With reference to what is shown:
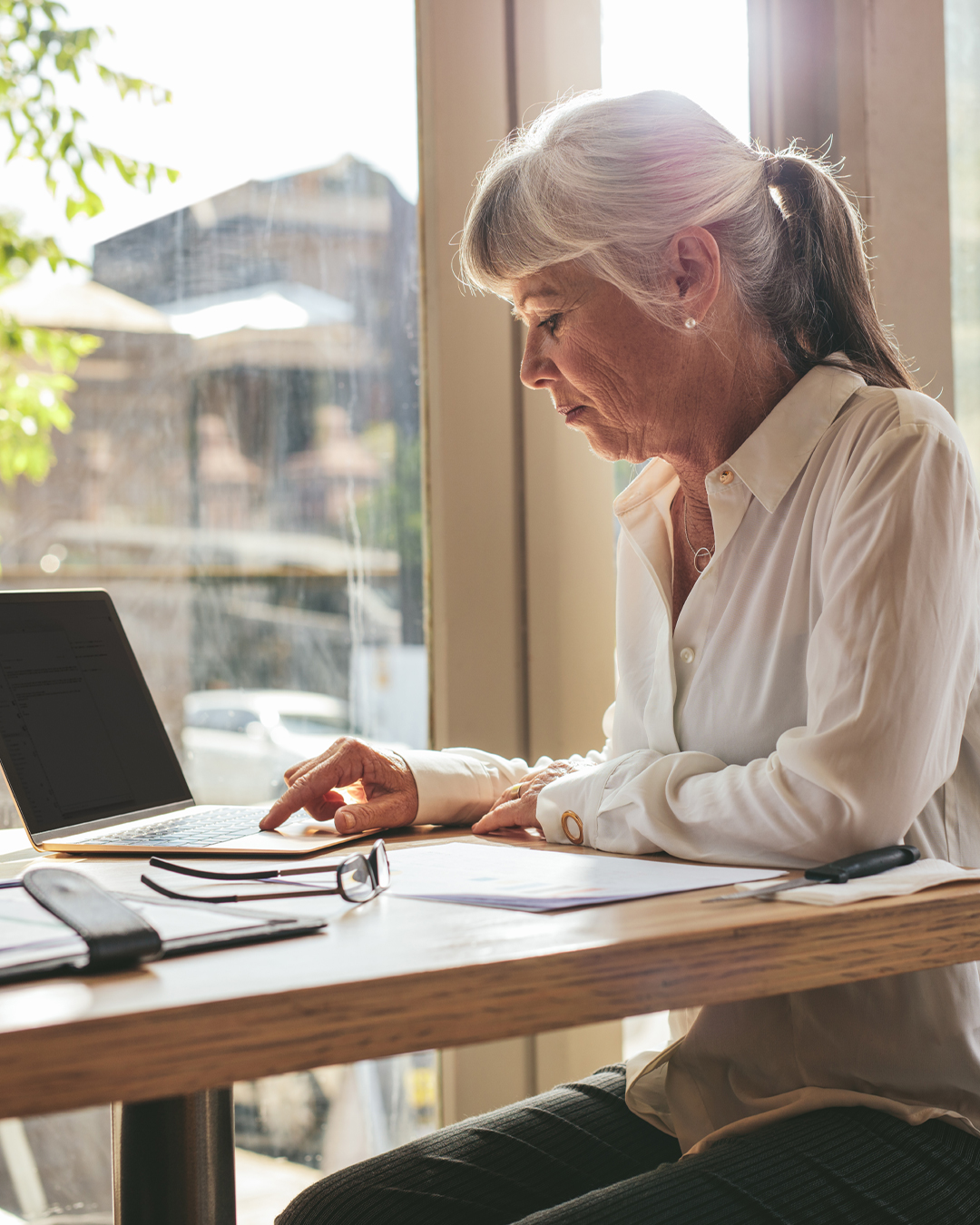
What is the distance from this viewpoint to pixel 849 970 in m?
0.63

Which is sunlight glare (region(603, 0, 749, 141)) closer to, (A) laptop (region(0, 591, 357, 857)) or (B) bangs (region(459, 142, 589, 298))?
(B) bangs (region(459, 142, 589, 298))

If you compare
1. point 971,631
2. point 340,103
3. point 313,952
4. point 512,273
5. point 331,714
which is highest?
point 340,103

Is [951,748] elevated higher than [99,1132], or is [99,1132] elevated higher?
[951,748]

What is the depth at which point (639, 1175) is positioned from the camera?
0.85 metres

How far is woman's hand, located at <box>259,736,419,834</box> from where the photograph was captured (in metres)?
1.12

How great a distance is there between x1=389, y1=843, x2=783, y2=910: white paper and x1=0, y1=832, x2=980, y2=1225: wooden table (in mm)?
20

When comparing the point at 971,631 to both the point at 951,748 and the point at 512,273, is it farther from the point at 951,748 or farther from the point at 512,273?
the point at 512,273

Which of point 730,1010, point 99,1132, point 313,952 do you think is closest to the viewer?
point 313,952

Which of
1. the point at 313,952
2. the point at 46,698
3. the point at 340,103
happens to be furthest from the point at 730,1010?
the point at 340,103

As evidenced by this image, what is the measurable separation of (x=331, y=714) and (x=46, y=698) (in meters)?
0.61

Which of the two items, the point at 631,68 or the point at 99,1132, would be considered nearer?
the point at 99,1132

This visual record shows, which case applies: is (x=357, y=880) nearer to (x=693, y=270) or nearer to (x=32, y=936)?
(x=32, y=936)

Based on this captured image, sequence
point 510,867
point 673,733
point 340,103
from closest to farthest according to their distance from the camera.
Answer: point 510,867 → point 673,733 → point 340,103

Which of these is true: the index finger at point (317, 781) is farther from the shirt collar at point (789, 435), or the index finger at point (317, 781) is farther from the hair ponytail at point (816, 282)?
the hair ponytail at point (816, 282)
